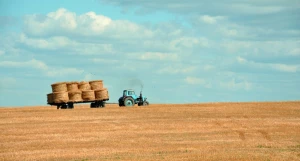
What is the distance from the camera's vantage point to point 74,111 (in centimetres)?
4388

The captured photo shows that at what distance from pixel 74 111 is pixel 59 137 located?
11.0 meters

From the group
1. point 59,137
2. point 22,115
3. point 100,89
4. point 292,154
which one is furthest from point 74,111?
point 292,154

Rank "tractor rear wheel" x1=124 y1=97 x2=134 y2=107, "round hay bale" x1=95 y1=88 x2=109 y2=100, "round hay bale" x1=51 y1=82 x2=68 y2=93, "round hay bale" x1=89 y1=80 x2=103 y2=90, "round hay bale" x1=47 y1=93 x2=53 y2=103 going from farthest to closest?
"tractor rear wheel" x1=124 y1=97 x2=134 y2=107, "round hay bale" x1=95 y1=88 x2=109 y2=100, "round hay bale" x1=89 y1=80 x2=103 y2=90, "round hay bale" x1=47 y1=93 x2=53 y2=103, "round hay bale" x1=51 y1=82 x2=68 y2=93

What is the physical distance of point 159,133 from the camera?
113 feet

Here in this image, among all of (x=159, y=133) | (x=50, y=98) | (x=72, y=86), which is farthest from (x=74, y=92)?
(x=159, y=133)

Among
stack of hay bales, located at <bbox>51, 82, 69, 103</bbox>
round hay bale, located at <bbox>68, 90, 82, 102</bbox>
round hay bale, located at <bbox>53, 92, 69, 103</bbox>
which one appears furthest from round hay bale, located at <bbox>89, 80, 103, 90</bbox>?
round hay bale, located at <bbox>53, 92, 69, 103</bbox>

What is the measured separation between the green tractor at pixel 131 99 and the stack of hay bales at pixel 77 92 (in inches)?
61.3

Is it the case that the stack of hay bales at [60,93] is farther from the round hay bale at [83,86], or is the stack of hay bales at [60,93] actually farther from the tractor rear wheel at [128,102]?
the tractor rear wheel at [128,102]

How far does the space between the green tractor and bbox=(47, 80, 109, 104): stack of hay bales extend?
1.56 meters

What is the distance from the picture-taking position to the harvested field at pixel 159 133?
2634 centimetres

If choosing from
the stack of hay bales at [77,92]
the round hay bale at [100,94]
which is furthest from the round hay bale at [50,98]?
the round hay bale at [100,94]

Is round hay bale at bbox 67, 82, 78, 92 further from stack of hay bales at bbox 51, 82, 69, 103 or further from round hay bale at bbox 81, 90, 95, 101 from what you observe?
round hay bale at bbox 81, 90, 95, 101

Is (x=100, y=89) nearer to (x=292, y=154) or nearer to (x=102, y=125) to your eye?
(x=102, y=125)

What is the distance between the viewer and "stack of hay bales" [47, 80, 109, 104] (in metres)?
48.5
